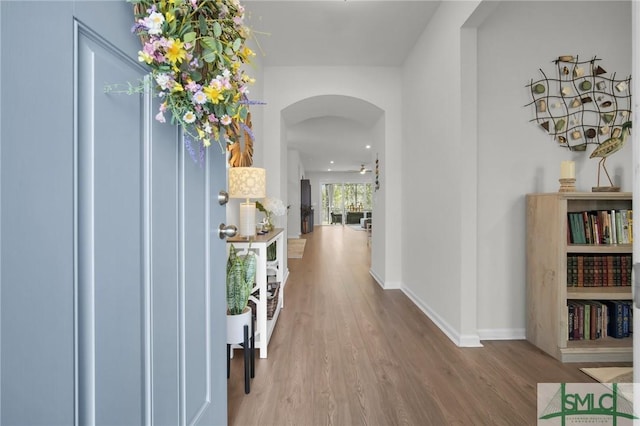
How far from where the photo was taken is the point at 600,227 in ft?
7.32

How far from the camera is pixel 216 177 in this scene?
4.10 feet

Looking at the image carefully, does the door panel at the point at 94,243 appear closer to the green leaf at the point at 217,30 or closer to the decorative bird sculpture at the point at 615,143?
the green leaf at the point at 217,30

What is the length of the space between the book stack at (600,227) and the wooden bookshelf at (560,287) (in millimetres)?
46

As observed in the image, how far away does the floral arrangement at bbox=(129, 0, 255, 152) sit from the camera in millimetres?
750

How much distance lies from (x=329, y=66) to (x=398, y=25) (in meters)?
1.04

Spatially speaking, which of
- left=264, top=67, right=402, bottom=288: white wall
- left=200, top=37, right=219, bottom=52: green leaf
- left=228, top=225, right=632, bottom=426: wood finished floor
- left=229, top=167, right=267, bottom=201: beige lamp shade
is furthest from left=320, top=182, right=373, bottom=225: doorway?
left=200, top=37, right=219, bottom=52: green leaf

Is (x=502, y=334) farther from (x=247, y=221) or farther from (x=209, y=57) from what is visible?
(x=209, y=57)

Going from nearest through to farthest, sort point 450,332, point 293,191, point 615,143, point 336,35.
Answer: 1. point 615,143
2. point 450,332
3. point 336,35
4. point 293,191

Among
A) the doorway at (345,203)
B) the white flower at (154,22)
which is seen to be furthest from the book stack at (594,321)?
the doorway at (345,203)

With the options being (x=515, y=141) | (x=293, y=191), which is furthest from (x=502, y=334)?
(x=293, y=191)

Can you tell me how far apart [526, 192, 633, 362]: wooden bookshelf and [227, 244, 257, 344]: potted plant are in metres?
2.00

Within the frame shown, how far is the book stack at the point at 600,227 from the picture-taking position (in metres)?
2.21

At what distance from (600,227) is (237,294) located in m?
2.48

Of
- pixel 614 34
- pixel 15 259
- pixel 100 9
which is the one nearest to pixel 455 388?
pixel 15 259
